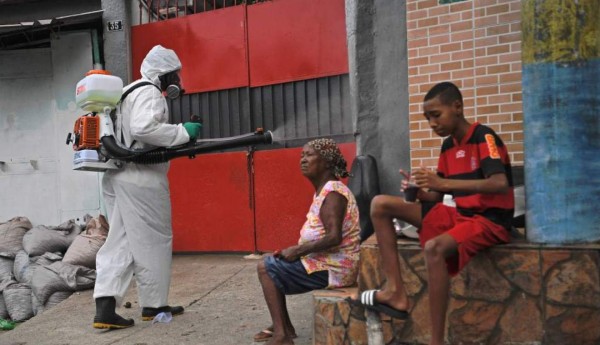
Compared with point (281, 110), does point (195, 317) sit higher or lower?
lower

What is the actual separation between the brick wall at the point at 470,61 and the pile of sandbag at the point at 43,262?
3.56 metres

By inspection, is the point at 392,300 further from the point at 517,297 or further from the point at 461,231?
the point at 517,297

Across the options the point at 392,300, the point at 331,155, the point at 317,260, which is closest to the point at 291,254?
the point at 317,260

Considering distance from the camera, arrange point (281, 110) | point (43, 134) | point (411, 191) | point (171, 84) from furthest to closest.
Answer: point (43, 134) → point (281, 110) → point (171, 84) → point (411, 191)

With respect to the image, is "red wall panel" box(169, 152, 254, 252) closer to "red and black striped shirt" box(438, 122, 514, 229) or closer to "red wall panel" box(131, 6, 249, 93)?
"red wall panel" box(131, 6, 249, 93)

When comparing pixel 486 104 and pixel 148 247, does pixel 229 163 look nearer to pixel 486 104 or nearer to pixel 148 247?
pixel 148 247

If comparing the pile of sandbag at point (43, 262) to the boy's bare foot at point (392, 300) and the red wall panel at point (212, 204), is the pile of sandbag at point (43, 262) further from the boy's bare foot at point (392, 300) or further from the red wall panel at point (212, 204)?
the boy's bare foot at point (392, 300)

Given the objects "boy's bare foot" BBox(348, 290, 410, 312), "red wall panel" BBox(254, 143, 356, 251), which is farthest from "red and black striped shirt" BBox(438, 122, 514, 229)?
"red wall panel" BBox(254, 143, 356, 251)

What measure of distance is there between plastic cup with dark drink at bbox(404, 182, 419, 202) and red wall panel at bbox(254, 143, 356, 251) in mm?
3471

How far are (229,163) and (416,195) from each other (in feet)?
13.6

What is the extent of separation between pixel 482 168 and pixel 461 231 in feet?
1.03

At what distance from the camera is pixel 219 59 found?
7480 mm

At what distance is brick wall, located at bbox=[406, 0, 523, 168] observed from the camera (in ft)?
16.3

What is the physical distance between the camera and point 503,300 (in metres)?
3.65
